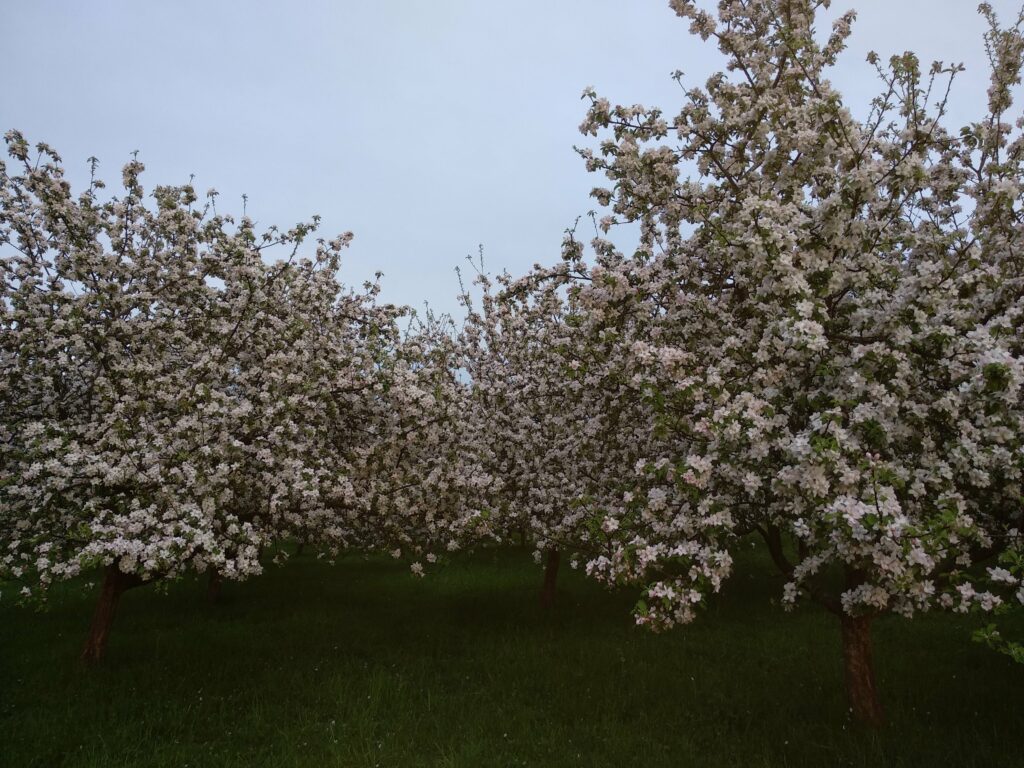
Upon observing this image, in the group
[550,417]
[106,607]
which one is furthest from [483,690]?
[106,607]

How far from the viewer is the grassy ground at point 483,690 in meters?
10.2

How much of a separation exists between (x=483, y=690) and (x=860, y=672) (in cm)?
646

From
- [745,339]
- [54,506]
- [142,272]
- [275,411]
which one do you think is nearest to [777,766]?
[745,339]

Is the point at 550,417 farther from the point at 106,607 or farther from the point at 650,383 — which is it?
the point at 106,607

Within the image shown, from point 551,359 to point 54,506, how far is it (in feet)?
32.2

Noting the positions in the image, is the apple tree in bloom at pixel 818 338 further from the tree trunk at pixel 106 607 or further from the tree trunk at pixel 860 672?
the tree trunk at pixel 106 607

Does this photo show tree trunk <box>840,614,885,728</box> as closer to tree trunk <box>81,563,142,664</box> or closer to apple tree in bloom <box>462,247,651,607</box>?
apple tree in bloom <box>462,247,651,607</box>

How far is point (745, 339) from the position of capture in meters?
9.47

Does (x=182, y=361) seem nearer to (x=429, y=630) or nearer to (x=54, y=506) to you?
(x=54, y=506)

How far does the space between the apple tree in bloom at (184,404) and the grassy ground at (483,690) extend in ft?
7.22

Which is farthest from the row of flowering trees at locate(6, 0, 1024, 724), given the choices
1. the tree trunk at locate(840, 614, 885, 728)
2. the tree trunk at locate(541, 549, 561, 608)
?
the tree trunk at locate(541, 549, 561, 608)

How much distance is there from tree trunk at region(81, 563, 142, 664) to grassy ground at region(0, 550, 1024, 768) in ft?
1.40

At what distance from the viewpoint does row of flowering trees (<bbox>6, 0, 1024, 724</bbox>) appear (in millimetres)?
7984

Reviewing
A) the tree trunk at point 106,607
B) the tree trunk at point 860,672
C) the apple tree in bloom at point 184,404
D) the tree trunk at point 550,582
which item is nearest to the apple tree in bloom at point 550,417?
the tree trunk at point 550,582
